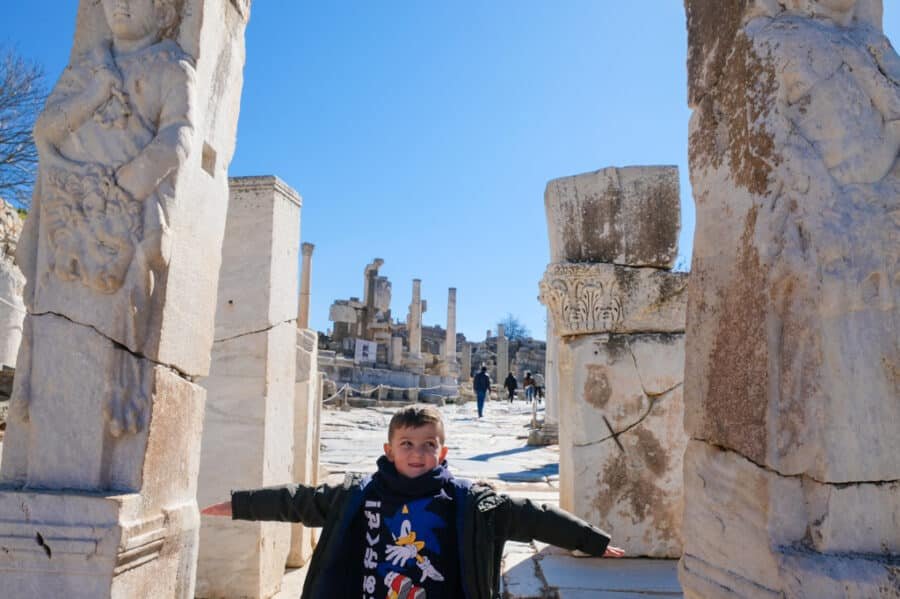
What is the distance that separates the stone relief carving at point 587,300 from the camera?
4516mm

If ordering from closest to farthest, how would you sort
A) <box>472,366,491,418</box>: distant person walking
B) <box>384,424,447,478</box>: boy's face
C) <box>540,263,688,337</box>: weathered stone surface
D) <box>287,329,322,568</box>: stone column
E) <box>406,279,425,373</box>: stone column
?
<box>384,424,447,478</box>: boy's face, <box>540,263,688,337</box>: weathered stone surface, <box>287,329,322,568</box>: stone column, <box>472,366,491,418</box>: distant person walking, <box>406,279,425,373</box>: stone column

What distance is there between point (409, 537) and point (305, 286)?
21779 mm

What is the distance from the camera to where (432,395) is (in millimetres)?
24672

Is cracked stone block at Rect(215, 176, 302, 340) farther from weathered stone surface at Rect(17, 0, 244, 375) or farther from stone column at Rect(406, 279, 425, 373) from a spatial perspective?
stone column at Rect(406, 279, 425, 373)

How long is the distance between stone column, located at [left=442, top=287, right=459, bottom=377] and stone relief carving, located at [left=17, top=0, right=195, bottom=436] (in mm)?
29500

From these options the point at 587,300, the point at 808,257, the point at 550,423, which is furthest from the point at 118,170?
the point at 550,423

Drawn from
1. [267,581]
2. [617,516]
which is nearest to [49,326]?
[267,581]

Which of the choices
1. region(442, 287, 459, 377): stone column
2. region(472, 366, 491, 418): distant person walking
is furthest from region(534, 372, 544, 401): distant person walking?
region(442, 287, 459, 377): stone column

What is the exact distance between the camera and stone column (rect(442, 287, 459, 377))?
33.3 m

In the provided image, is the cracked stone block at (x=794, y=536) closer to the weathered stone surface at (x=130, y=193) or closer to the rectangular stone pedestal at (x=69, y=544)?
the rectangular stone pedestal at (x=69, y=544)

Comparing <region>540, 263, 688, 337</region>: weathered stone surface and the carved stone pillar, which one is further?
the carved stone pillar

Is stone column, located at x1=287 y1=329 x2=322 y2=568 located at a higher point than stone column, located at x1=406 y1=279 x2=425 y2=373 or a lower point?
lower

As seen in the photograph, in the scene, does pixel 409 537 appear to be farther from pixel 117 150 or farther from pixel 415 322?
pixel 415 322

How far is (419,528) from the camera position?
6.16 feet
